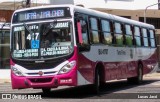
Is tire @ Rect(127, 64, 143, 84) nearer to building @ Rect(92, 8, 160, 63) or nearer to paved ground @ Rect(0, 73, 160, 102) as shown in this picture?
paved ground @ Rect(0, 73, 160, 102)

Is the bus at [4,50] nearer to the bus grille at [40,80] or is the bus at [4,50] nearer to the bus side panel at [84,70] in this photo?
the bus side panel at [84,70]

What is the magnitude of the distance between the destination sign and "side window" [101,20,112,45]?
3022 millimetres

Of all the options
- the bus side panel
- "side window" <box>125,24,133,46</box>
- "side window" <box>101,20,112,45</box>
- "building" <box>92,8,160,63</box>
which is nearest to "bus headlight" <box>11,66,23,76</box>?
the bus side panel

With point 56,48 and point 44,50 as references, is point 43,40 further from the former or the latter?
point 56,48

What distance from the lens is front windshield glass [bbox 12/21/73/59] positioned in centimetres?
1549

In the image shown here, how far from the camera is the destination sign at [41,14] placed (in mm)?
15875

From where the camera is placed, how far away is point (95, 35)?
17547 mm

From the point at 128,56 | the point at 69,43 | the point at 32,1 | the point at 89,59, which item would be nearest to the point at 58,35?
the point at 69,43

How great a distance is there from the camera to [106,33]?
18797mm

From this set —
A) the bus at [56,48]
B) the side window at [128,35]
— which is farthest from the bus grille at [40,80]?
→ the side window at [128,35]

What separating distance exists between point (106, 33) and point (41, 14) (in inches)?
145

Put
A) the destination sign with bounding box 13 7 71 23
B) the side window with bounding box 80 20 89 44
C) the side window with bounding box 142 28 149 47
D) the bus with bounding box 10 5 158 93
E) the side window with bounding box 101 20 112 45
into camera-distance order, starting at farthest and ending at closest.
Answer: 1. the side window with bounding box 142 28 149 47
2. the side window with bounding box 101 20 112 45
3. the side window with bounding box 80 20 89 44
4. the destination sign with bounding box 13 7 71 23
5. the bus with bounding box 10 5 158 93

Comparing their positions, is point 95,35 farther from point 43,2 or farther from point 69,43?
point 43,2

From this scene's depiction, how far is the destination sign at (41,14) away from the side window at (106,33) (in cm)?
302
